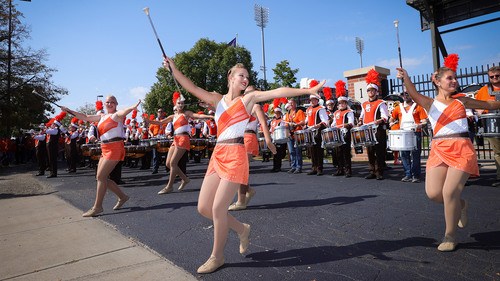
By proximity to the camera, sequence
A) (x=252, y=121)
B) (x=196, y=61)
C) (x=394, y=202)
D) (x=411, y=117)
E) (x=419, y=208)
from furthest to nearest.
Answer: (x=196, y=61), (x=411, y=117), (x=252, y=121), (x=394, y=202), (x=419, y=208)

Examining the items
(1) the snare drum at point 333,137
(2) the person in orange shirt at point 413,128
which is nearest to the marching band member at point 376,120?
(2) the person in orange shirt at point 413,128

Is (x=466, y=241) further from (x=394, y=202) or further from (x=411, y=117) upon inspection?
(x=411, y=117)

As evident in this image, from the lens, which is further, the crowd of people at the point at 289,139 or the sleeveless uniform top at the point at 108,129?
the sleeveless uniform top at the point at 108,129

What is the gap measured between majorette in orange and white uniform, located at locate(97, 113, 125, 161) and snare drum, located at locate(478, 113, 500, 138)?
672cm

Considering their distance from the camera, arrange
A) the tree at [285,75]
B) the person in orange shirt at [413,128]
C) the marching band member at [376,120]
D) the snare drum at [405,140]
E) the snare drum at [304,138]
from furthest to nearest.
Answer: the tree at [285,75]
the snare drum at [304,138]
the marching band member at [376,120]
the person in orange shirt at [413,128]
the snare drum at [405,140]

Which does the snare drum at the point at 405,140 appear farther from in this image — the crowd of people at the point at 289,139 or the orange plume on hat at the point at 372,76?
the orange plume on hat at the point at 372,76

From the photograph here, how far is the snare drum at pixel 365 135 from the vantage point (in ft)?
25.4

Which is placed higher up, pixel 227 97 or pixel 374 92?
pixel 374 92

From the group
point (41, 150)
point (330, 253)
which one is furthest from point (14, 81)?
point (330, 253)

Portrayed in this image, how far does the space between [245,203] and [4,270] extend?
3.54 m

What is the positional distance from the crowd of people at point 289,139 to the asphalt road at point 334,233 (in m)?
0.28

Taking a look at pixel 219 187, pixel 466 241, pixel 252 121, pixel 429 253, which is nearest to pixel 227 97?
pixel 219 187

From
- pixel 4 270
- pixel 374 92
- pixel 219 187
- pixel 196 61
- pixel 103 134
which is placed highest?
pixel 196 61

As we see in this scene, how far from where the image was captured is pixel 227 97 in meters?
3.42
